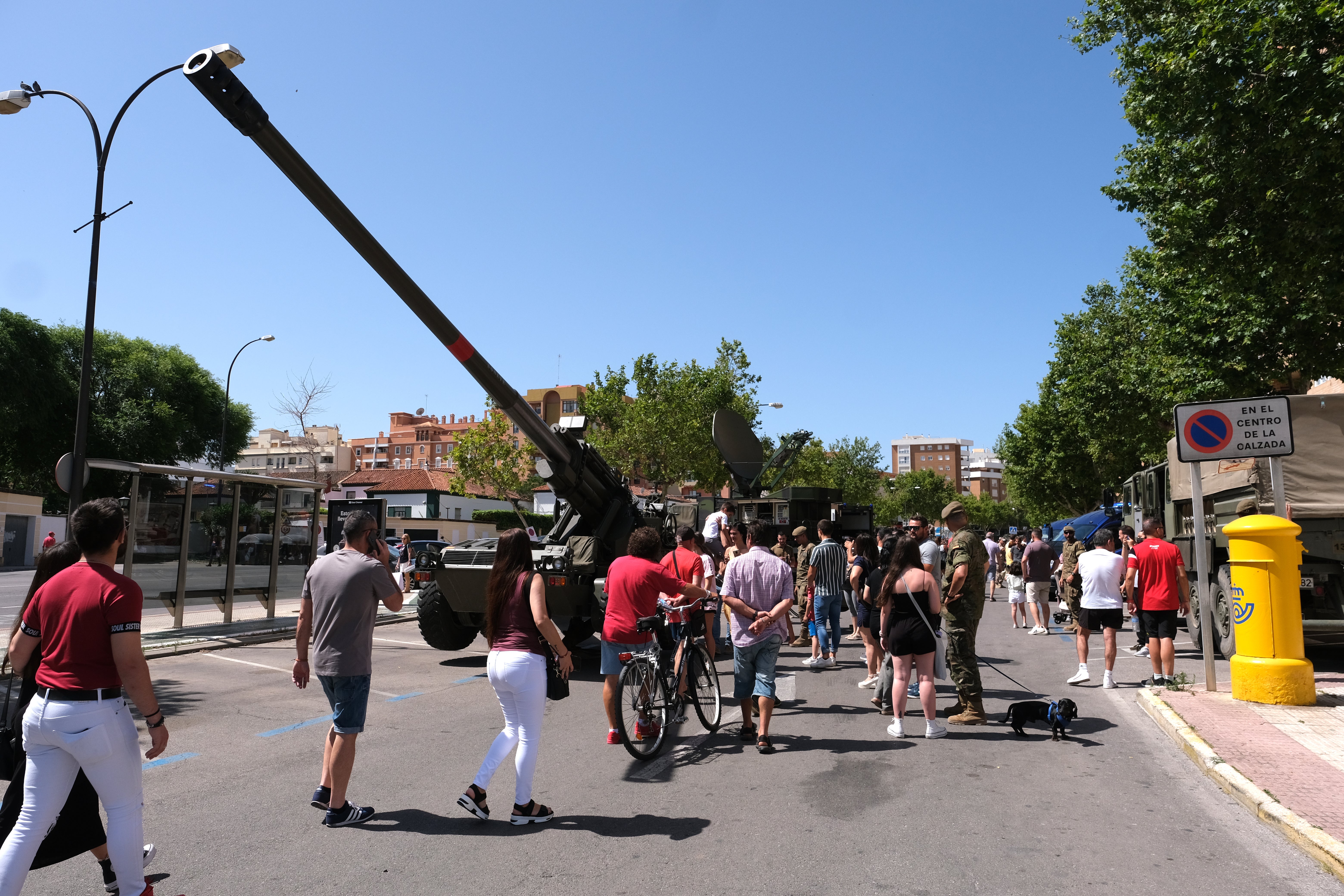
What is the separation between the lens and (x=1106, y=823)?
5.17 meters

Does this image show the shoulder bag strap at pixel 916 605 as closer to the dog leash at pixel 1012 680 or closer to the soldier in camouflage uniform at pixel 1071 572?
the dog leash at pixel 1012 680

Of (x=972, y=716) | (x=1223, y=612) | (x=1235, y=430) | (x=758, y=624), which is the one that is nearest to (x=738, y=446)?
(x=1223, y=612)

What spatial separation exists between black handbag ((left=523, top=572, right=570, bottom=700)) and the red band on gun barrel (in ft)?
14.8

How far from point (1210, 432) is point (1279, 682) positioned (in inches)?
91.9

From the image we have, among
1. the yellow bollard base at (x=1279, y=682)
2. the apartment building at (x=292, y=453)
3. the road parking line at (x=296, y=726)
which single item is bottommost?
the road parking line at (x=296, y=726)

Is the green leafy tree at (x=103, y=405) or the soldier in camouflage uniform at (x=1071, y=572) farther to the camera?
the green leafy tree at (x=103, y=405)

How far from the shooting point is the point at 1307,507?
33.7 ft

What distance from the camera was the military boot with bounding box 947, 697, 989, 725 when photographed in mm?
7789

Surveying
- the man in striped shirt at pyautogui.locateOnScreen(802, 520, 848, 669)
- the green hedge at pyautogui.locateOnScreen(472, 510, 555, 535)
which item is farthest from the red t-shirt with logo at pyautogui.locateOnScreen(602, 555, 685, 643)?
the green hedge at pyautogui.locateOnScreen(472, 510, 555, 535)

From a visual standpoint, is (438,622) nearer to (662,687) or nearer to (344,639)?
(662,687)

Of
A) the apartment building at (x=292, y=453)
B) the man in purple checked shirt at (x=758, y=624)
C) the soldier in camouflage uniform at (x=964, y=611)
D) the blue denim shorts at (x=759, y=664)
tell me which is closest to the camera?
the man in purple checked shirt at (x=758, y=624)

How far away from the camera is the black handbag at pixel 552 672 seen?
5.22 metres

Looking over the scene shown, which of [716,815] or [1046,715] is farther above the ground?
[1046,715]

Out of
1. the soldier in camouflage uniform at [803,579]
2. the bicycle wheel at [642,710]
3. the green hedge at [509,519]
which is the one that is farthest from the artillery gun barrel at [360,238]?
the green hedge at [509,519]
